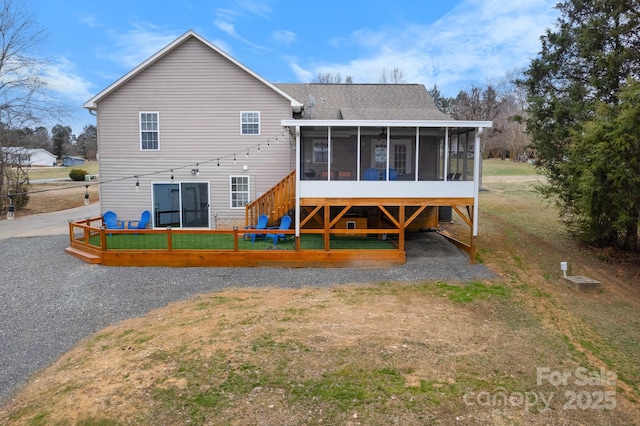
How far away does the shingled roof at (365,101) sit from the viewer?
49.3 feet

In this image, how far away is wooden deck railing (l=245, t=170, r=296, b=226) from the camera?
12774 millimetres

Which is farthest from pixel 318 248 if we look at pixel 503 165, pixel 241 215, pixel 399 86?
pixel 503 165

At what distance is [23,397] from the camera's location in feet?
16.5

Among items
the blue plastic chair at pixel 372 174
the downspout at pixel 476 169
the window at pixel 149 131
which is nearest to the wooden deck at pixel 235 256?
the blue plastic chair at pixel 372 174

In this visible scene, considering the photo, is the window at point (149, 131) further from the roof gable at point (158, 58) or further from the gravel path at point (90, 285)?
the gravel path at point (90, 285)

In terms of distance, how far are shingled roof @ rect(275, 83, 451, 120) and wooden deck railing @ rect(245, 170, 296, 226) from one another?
11.3 feet

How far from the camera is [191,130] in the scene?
14.4 m

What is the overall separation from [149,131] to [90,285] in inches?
266

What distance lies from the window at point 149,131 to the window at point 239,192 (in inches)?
117

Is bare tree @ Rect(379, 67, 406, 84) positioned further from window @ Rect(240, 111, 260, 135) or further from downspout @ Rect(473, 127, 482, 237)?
downspout @ Rect(473, 127, 482, 237)

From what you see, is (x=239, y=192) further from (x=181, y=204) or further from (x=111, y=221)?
(x=111, y=221)

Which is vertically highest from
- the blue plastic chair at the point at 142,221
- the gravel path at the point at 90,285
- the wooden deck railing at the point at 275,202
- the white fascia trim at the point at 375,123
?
the white fascia trim at the point at 375,123

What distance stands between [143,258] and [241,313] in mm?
4610

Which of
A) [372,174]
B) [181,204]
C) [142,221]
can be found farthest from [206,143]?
[372,174]
